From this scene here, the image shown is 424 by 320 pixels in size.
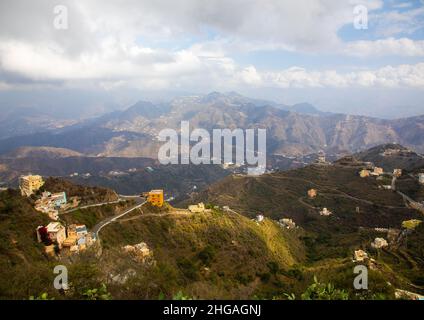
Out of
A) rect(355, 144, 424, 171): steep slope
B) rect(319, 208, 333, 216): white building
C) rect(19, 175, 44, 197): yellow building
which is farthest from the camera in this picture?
rect(355, 144, 424, 171): steep slope

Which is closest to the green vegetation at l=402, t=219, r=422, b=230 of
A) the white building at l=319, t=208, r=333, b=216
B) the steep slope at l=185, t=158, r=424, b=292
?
the steep slope at l=185, t=158, r=424, b=292

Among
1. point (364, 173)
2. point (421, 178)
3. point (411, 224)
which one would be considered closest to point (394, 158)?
point (364, 173)

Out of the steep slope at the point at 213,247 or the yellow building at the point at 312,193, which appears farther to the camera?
the yellow building at the point at 312,193

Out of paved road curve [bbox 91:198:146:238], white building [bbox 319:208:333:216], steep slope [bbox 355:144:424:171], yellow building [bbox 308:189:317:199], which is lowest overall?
white building [bbox 319:208:333:216]

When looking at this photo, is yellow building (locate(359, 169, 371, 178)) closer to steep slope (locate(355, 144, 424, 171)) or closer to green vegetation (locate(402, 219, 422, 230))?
green vegetation (locate(402, 219, 422, 230))

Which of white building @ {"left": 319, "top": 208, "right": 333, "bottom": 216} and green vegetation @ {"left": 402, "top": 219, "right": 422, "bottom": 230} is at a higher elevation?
green vegetation @ {"left": 402, "top": 219, "right": 422, "bottom": 230}

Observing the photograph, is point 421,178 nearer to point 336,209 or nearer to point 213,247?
point 336,209

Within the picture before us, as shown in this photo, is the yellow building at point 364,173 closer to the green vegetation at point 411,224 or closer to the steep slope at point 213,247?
the green vegetation at point 411,224

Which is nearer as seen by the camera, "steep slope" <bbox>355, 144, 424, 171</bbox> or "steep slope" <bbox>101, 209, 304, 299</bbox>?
"steep slope" <bbox>101, 209, 304, 299</bbox>

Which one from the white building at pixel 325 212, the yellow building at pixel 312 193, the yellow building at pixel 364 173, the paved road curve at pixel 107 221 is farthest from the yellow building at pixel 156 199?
the yellow building at pixel 364 173
